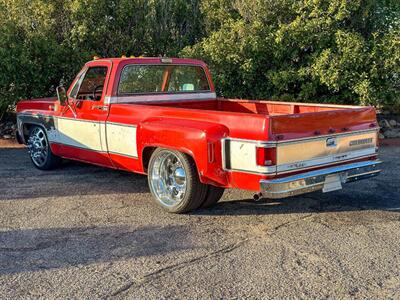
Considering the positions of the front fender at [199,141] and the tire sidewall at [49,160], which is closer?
the front fender at [199,141]

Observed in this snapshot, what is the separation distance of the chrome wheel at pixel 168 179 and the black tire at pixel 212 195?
28 cm

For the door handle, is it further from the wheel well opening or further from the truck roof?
the wheel well opening

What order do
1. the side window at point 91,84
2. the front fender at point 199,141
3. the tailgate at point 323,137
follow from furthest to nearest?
the side window at point 91,84, the front fender at point 199,141, the tailgate at point 323,137

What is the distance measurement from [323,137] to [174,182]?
1.76 m

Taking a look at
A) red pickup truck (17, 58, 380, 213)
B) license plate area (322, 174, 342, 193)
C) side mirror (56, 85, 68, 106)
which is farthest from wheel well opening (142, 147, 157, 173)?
license plate area (322, 174, 342, 193)

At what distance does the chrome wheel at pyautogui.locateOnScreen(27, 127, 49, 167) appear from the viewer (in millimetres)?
8359

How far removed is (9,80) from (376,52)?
7.57 metres

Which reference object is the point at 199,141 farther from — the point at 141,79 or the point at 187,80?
the point at 187,80

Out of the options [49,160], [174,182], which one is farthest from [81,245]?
[49,160]

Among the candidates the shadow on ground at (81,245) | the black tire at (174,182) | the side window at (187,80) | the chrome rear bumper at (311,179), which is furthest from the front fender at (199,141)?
the side window at (187,80)

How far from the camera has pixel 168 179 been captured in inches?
241

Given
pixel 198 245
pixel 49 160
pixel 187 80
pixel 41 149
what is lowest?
pixel 198 245

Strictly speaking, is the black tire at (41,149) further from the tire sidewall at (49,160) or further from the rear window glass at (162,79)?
the rear window glass at (162,79)

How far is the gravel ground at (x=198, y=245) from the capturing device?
4070mm
